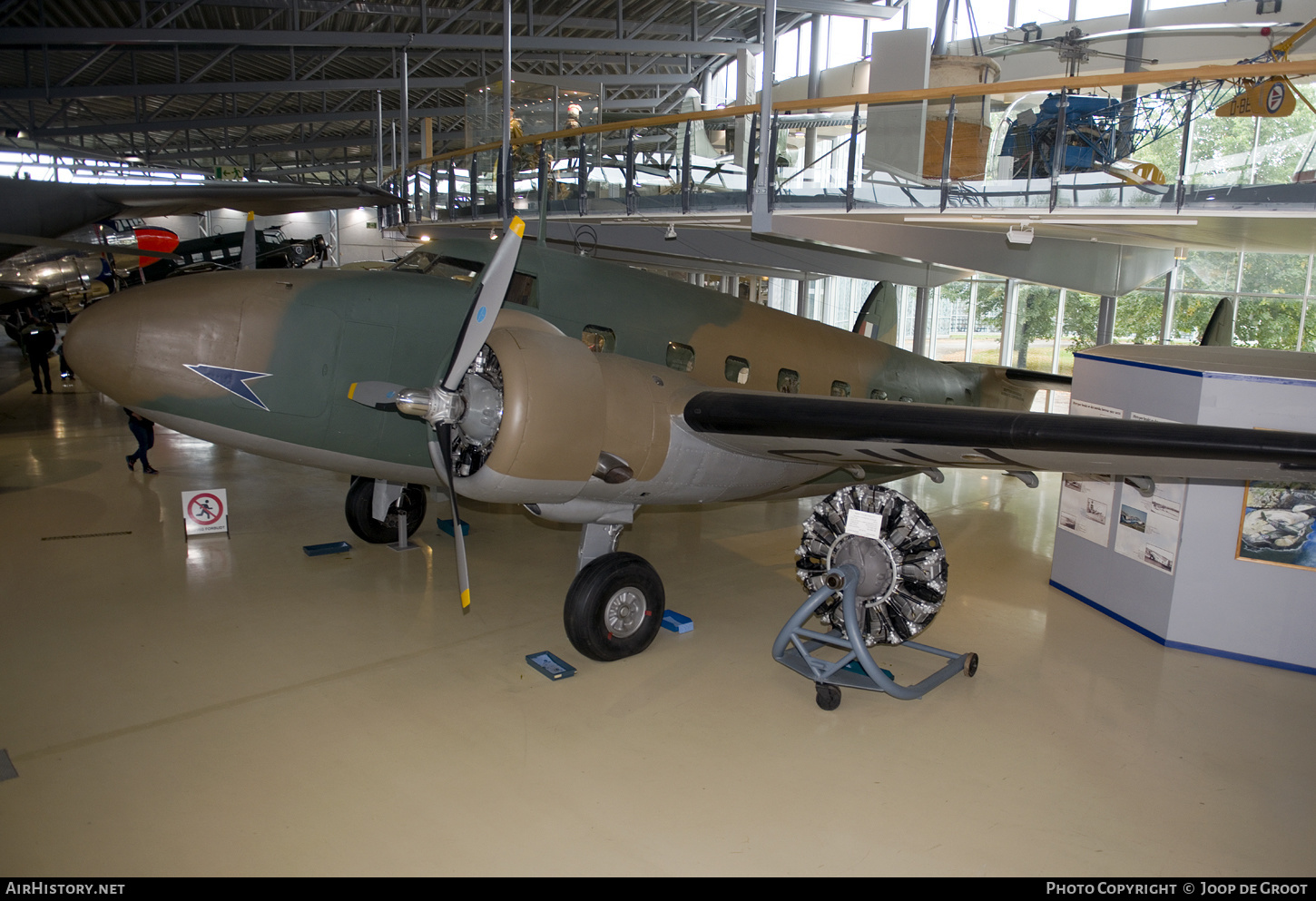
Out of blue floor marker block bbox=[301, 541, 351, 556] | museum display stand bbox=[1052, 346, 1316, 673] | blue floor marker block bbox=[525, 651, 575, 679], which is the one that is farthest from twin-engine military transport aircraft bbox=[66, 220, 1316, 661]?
blue floor marker block bbox=[301, 541, 351, 556]

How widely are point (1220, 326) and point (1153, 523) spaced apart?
5833mm

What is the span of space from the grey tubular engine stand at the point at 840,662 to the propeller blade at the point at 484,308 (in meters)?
2.99

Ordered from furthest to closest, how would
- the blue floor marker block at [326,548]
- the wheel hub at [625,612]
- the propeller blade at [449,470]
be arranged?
the blue floor marker block at [326,548], the wheel hub at [625,612], the propeller blade at [449,470]

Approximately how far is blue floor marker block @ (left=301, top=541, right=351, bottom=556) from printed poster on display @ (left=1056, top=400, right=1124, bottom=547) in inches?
300

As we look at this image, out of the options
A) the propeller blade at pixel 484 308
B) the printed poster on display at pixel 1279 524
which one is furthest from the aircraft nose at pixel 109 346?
the printed poster on display at pixel 1279 524

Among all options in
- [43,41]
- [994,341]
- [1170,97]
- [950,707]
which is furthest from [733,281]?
[950,707]

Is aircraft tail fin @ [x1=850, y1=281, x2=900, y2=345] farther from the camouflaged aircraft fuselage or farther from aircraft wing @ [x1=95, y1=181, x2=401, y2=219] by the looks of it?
aircraft wing @ [x1=95, y1=181, x2=401, y2=219]

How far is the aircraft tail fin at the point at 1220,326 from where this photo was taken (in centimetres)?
1128

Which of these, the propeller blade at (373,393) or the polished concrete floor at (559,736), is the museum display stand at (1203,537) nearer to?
the polished concrete floor at (559,736)

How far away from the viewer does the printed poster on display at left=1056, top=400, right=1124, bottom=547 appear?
309 inches

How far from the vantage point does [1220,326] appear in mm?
11344

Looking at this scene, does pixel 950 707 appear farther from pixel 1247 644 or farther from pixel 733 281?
pixel 733 281

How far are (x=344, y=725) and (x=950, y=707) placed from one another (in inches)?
168

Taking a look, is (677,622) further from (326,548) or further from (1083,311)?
(1083,311)
